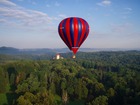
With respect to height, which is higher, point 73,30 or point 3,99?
point 73,30

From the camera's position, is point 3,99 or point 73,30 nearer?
point 73,30

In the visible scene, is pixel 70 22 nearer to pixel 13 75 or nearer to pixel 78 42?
pixel 78 42

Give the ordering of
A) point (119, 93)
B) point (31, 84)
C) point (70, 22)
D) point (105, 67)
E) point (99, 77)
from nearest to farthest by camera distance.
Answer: point (70, 22) → point (119, 93) → point (31, 84) → point (99, 77) → point (105, 67)

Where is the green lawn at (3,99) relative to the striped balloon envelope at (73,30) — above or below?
below

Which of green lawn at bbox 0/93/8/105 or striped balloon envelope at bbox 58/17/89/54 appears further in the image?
green lawn at bbox 0/93/8/105

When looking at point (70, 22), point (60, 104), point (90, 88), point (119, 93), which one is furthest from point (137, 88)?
point (70, 22)

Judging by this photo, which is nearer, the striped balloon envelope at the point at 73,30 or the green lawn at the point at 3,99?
the striped balloon envelope at the point at 73,30

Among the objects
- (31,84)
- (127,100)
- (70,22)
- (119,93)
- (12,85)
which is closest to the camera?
(70,22)

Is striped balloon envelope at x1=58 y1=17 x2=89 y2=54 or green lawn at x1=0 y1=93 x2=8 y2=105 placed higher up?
striped balloon envelope at x1=58 y1=17 x2=89 y2=54
